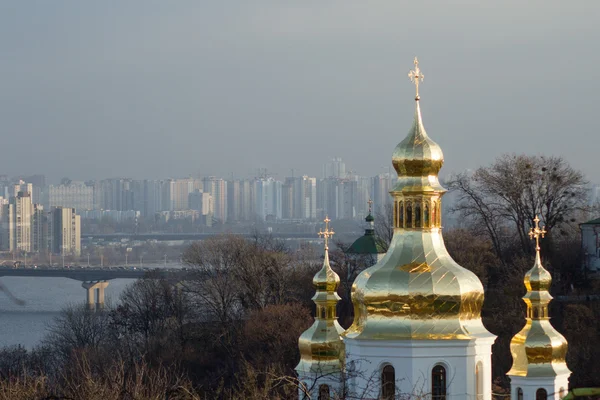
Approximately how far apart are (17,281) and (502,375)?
73773 mm

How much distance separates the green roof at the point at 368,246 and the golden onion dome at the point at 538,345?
2059 cm

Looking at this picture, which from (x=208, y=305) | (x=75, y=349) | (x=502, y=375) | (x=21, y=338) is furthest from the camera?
(x=21, y=338)

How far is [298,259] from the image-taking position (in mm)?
44875

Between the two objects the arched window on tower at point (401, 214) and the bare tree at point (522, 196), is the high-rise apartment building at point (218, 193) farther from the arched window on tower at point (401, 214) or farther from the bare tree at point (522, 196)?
the arched window on tower at point (401, 214)

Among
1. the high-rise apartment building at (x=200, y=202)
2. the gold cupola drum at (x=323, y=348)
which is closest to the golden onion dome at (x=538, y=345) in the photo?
the gold cupola drum at (x=323, y=348)

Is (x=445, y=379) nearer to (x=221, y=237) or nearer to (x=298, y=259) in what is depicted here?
(x=298, y=259)

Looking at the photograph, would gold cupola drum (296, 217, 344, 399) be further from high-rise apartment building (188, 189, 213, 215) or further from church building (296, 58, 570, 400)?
high-rise apartment building (188, 189, 213, 215)

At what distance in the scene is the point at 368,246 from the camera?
39.4 meters

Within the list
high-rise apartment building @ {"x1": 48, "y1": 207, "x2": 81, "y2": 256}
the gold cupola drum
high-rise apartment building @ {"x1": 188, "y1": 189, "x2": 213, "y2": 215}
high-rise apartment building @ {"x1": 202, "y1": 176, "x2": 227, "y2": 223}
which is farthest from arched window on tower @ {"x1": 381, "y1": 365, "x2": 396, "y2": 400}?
high-rise apartment building @ {"x1": 188, "y1": 189, "x2": 213, "y2": 215}

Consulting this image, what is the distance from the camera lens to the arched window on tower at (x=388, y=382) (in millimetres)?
17562

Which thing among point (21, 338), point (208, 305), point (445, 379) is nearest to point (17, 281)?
point (21, 338)

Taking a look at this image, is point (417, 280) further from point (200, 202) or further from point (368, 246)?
point (200, 202)

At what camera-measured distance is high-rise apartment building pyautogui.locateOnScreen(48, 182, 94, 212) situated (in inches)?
6348

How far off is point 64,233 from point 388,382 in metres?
102
